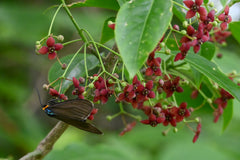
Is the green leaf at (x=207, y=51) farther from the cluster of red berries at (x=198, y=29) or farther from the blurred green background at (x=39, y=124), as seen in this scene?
the blurred green background at (x=39, y=124)

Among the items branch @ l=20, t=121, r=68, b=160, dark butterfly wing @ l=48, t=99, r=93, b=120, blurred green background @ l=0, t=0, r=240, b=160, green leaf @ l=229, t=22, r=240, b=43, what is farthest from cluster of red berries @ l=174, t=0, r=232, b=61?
blurred green background @ l=0, t=0, r=240, b=160

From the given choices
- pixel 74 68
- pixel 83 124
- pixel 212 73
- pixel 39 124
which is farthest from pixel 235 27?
pixel 39 124

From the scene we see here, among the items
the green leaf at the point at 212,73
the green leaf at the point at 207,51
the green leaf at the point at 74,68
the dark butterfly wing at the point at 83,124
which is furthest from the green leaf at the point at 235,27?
the dark butterfly wing at the point at 83,124

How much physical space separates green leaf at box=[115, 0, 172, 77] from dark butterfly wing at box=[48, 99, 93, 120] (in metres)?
0.35

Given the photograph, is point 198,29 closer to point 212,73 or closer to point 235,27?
point 212,73

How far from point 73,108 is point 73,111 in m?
0.01

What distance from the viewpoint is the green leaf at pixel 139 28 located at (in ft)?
3.99

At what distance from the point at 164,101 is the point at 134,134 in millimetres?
3658

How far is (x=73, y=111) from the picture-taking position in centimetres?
149

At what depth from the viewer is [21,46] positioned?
6992mm

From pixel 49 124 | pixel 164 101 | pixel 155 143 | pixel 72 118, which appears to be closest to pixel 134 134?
pixel 155 143

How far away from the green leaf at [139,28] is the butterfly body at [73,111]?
35 cm

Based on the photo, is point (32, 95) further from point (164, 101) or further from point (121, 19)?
point (121, 19)

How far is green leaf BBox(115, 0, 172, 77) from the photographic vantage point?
1215 millimetres
